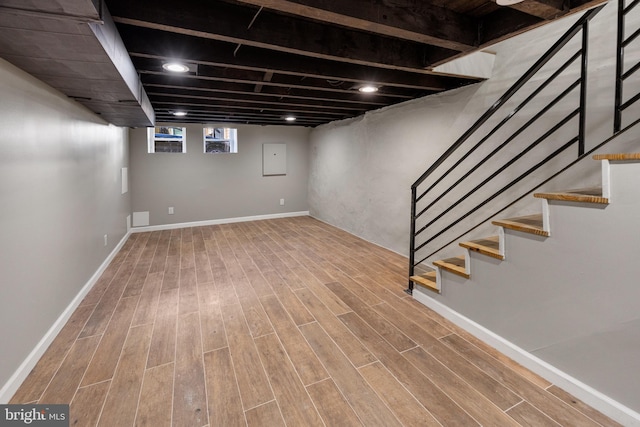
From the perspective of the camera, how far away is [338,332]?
2344 mm

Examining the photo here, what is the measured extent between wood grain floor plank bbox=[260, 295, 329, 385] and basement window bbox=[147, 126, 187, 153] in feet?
15.0

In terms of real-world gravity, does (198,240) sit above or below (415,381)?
above

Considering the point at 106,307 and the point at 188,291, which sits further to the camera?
the point at 188,291

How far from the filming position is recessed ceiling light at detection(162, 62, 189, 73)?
2.35m

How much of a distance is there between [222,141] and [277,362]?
575 centimetres

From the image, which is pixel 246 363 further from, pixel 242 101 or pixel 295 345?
pixel 242 101

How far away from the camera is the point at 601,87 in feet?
7.02

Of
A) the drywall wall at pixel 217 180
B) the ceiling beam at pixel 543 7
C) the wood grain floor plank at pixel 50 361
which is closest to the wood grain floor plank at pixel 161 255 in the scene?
the drywall wall at pixel 217 180

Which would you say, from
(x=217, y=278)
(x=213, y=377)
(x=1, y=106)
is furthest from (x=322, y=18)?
(x=217, y=278)

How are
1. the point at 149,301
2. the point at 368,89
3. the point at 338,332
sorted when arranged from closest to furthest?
the point at 338,332 < the point at 149,301 < the point at 368,89

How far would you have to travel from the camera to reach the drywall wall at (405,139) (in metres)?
2.17

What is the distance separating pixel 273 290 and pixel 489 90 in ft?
9.97

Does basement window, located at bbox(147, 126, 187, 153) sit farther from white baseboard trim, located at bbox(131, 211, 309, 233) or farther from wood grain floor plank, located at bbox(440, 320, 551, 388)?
wood grain floor plank, located at bbox(440, 320, 551, 388)

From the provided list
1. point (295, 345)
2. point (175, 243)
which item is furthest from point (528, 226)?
point (175, 243)
